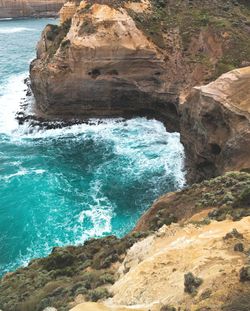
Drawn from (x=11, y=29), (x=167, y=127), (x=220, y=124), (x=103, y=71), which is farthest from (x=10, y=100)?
(x=11, y=29)

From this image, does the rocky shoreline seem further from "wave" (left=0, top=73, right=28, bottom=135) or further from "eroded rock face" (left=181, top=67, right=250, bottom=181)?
"wave" (left=0, top=73, right=28, bottom=135)

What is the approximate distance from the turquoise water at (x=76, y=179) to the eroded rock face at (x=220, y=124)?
12.9 ft

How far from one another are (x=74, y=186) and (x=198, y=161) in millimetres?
10123

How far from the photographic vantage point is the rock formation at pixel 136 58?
40281 mm

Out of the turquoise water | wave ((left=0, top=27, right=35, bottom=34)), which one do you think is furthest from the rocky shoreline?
wave ((left=0, top=27, right=35, bottom=34))

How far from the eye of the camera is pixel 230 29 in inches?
1591

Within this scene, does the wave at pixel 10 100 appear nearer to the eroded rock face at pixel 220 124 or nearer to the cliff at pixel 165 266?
the eroded rock face at pixel 220 124

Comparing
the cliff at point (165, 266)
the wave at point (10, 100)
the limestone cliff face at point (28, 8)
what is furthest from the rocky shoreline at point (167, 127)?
the limestone cliff face at point (28, 8)

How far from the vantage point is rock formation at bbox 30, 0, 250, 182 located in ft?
132

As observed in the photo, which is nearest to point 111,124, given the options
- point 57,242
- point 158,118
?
point 158,118

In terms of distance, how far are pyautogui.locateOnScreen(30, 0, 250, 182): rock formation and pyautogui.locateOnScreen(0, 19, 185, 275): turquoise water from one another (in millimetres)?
2594

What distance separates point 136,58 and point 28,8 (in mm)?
80696

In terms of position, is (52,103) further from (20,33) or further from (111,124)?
(20,33)

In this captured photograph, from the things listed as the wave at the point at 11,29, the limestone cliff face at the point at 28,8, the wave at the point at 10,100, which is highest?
the limestone cliff face at the point at 28,8
